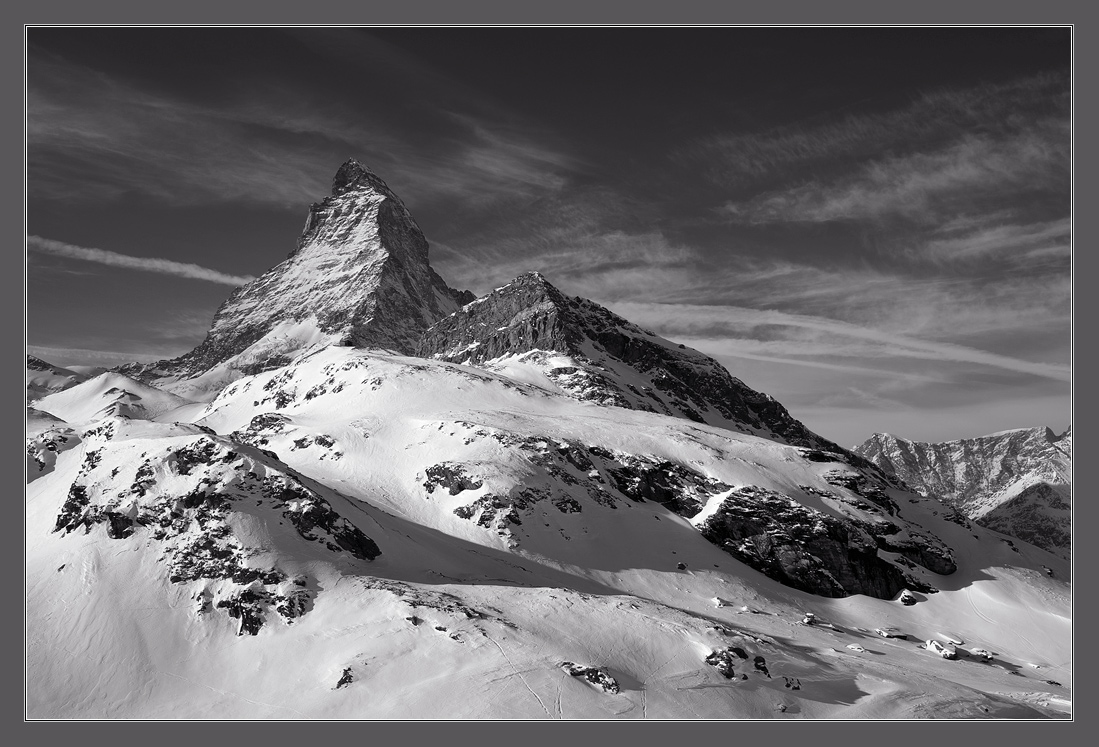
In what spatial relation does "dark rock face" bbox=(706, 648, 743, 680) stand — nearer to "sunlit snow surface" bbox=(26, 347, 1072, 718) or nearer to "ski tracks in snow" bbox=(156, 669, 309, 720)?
"sunlit snow surface" bbox=(26, 347, 1072, 718)

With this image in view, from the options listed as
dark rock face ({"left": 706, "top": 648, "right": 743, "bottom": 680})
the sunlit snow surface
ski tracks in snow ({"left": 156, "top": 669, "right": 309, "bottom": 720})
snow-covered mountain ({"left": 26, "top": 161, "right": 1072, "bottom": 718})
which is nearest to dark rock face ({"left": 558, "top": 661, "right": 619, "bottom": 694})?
snow-covered mountain ({"left": 26, "top": 161, "right": 1072, "bottom": 718})

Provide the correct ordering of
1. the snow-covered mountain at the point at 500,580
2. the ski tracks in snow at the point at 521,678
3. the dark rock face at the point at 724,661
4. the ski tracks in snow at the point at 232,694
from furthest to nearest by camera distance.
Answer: the dark rock face at the point at 724,661 < the snow-covered mountain at the point at 500,580 < the ski tracks in snow at the point at 232,694 < the ski tracks in snow at the point at 521,678

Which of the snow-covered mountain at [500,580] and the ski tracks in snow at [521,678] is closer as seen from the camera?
the ski tracks in snow at [521,678]

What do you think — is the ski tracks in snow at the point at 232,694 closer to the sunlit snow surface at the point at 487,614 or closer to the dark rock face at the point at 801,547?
the sunlit snow surface at the point at 487,614

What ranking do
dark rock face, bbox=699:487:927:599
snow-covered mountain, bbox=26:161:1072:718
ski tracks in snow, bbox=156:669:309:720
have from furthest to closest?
dark rock face, bbox=699:487:927:599 → snow-covered mountain, bbox=26:161:1072:718 → ski tracks in snow, bbox=156:669:309:720

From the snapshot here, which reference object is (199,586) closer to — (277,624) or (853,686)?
(277,624)

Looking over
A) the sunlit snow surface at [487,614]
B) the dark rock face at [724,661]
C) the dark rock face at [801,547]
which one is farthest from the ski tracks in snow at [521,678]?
the dark rock face at [801,547]

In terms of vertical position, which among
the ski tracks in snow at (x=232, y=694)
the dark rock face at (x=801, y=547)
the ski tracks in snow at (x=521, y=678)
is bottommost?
the ski tracks in snow at (x=232, y=694)
